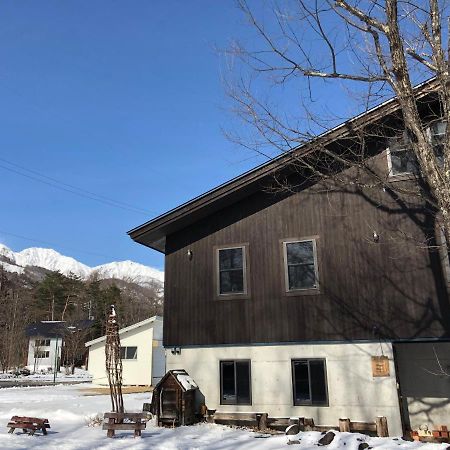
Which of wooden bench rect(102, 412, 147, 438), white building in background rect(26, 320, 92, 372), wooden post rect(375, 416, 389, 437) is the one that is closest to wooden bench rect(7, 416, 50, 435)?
wooden bench rect(102, 412, 147, 438)

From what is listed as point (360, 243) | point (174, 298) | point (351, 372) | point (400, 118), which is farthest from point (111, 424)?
point (400, 118)

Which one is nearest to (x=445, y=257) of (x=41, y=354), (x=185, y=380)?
(x=185, y=380)

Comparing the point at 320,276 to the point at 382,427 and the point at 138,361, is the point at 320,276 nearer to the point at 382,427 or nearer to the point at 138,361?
the point at 382,427

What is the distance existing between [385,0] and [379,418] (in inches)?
371

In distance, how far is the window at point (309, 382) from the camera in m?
12.0

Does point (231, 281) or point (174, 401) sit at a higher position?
point (231, 281)

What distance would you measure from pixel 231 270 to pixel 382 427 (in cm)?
582

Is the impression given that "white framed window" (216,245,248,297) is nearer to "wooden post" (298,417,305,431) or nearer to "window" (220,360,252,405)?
"window" (220,360,252,405)

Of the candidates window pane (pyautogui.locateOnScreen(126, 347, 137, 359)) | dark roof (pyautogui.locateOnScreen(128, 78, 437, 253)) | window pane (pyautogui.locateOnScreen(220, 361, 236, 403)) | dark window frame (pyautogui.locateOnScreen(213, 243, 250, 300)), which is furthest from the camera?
window pane (pyautogui.locateOnScreen(126, 347, 137, 359))

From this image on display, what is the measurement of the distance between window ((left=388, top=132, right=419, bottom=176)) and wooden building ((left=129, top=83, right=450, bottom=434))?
4 centimetres

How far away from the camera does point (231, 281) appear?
45.4 ft

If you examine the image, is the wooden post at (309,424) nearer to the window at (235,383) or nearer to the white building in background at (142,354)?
the window at (235,383)

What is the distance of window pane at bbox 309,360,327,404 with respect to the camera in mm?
11953

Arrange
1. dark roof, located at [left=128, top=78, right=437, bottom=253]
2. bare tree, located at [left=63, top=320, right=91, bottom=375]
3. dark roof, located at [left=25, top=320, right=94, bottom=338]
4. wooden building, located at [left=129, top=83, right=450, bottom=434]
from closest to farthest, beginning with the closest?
wooden building, located at [left=129, top=83, right=450, bottom=434] → dark roof, located at [left=128, top=78, right=437, bottom=253] → bare tree, located at [left=63, top=320, right=91, bottom=375] → dark roof, located at [left=25, top=320, right=94, bottom=338]
